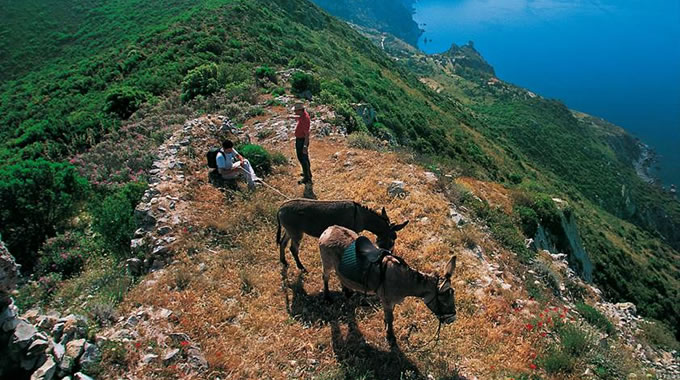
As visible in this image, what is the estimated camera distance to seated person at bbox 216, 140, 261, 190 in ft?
38.1

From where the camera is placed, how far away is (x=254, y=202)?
11.1 meters

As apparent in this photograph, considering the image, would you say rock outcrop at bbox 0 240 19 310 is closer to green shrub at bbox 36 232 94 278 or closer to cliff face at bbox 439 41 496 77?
green shrub at bbox 36 232 94 278

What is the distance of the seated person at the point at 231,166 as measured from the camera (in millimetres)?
11617

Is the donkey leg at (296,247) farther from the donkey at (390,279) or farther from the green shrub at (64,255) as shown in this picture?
the green shrub at (64,255)

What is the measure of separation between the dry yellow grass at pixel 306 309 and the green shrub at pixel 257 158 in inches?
64.0

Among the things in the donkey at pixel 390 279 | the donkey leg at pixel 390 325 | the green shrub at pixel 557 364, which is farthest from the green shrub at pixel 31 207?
the green shrub at pixel 557 364

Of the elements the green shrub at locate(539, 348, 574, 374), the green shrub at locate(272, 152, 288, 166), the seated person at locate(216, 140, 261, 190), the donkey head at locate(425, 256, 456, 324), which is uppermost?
the donkey head at locate(425, 256, 456, 324)

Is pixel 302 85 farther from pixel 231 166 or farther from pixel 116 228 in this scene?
pixel 116 228

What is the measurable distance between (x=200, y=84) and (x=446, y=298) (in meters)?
21.6

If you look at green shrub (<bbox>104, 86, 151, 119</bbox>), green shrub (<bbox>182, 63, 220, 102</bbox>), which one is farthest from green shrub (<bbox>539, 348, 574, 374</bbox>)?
green shrub (<bbox>104, 86, 151, 119</bbox>)

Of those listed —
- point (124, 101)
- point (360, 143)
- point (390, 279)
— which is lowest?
point (124, 101)

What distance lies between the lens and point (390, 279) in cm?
662

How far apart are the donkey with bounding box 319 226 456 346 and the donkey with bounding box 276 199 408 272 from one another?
1199 millimetres

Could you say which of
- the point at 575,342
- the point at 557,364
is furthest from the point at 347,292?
the point at 575,342
